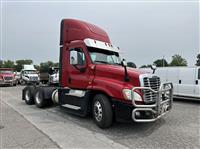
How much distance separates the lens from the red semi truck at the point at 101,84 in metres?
4.78

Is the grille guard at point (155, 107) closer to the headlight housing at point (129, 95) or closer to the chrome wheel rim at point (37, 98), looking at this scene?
the headlight housing at point (129, 95)

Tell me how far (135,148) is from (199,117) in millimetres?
3907

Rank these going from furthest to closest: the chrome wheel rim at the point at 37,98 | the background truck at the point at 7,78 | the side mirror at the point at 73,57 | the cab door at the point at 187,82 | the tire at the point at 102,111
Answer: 1. the background truck at the point at 7,78
2. the cab door at the point at 187,82
3. the chrome wheel rim at the point at 37,98
4. the side mirror at the point at 73,57
5. the tire at the point at 102,111

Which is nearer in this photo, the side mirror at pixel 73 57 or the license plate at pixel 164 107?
the license plate at pixel 164 107

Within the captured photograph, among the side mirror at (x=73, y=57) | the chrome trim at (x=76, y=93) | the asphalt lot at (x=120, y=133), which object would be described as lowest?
the asphalt lot at (x=120, y=133)

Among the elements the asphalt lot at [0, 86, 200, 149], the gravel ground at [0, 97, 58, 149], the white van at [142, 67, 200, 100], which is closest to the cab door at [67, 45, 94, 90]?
the asphalt lot at [0, 86, 200, 149]

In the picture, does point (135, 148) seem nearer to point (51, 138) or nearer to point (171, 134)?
point (171, 134)

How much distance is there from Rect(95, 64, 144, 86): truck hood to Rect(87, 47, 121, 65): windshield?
0.43 m

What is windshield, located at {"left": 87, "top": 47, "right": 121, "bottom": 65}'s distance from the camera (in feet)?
19.6

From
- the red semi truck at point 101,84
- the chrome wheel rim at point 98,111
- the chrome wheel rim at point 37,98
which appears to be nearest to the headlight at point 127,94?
the red semi truck at point 101,84

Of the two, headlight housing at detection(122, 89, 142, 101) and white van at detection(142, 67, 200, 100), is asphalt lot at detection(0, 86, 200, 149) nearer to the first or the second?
headlight housing at detection(122, 89, 142, 101)

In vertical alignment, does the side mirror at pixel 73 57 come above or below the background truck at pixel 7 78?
above

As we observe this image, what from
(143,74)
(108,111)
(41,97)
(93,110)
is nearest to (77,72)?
(93,110)

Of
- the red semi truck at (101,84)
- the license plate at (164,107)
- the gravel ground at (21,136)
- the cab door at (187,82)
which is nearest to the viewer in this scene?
the gravel ground at (21,136)
